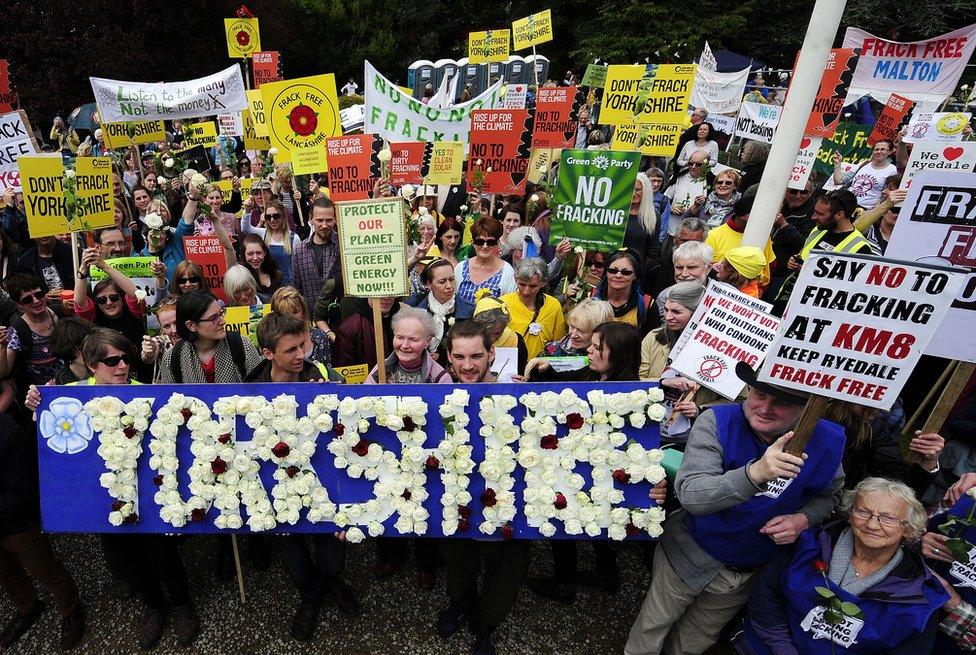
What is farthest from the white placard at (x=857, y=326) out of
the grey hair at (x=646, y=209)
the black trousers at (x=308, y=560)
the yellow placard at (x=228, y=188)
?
the yellow placard at (x=228, y=188)

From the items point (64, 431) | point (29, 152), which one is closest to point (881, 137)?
point (64, 431)

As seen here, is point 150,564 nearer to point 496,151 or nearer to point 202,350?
point 202,350

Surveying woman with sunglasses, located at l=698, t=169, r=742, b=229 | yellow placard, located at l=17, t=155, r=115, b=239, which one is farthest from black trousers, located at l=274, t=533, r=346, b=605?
woman with sunglasses, located at l=698, t=169, r=742, b=229

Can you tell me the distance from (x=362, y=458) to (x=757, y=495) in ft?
6.91

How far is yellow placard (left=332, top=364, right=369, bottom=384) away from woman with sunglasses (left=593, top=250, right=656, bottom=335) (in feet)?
6.92

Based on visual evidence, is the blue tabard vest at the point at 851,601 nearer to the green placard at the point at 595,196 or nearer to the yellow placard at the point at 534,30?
the green placard at the point at 595,196

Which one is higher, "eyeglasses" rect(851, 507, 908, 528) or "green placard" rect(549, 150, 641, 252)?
"green placard" rect(549, 150, 641, 252)

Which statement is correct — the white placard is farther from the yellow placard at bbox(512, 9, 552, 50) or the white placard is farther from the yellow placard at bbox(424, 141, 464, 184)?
the yellow placard at bbox(512, 9, 552, 50)

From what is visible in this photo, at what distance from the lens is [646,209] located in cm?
660

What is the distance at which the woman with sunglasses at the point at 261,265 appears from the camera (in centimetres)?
566

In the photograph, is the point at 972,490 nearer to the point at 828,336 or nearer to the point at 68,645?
the point at 828,336

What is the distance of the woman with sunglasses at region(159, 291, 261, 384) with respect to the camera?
363cm

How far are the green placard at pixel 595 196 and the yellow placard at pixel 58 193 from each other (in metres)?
4.68

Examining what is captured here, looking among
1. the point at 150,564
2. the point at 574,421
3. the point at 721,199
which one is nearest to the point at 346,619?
the point at 150,564
